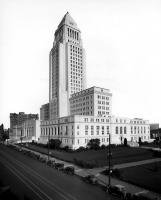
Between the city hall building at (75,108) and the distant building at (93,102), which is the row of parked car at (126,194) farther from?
the distant building at (93,102)

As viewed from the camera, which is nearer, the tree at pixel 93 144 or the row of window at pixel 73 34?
the tree at pixel 93 144

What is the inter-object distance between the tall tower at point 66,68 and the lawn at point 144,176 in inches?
2944

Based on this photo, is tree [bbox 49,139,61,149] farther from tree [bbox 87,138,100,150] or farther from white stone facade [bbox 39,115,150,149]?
tree [bbox 87,138,100,150]

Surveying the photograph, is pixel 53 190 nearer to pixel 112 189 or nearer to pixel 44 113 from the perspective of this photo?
pixel 112 189

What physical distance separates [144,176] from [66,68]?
Result: 89824mm

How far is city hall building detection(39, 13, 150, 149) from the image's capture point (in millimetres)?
77438

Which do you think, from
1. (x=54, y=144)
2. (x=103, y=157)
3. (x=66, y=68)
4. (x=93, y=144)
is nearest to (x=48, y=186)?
(x=103, y=157)

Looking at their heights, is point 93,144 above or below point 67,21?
below

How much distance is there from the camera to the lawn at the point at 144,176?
27.5 meters

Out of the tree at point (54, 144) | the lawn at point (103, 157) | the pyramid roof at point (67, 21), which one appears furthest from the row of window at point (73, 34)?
the lawn at point (103, 157)

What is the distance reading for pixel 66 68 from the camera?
114 metres

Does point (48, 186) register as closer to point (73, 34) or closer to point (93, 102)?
point (93, 102)

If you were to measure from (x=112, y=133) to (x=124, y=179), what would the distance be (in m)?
56.1

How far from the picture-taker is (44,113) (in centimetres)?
13550
